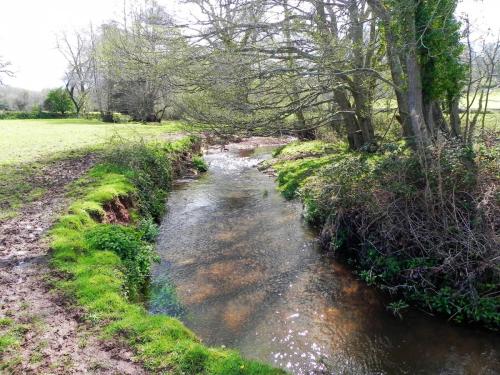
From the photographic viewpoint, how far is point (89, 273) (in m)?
7.03

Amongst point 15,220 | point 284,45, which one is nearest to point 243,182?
point 284,45

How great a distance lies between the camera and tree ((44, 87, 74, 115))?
2136 inches

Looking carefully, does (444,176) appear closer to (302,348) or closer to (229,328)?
(302,348)

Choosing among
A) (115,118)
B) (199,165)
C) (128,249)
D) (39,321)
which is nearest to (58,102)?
(115,118)

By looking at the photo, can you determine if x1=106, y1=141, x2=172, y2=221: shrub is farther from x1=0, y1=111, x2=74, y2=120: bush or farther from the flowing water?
x1=0, y1=111, x2=74, y2=120: bush

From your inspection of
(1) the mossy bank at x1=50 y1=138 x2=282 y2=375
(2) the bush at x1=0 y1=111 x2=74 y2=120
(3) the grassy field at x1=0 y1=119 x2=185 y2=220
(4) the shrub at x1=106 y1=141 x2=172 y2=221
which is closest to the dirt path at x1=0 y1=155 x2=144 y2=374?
(1) the mossy bank at x1=50 y1=138 x2=282 y2=375

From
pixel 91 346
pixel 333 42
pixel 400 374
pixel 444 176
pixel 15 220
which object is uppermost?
pixel 333 42

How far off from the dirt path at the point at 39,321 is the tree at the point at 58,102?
51614mm

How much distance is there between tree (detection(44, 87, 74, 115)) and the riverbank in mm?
54390

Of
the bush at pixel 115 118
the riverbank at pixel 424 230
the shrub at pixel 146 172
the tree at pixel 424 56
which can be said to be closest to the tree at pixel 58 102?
the bush at pixel 115 118

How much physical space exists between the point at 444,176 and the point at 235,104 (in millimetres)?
7658

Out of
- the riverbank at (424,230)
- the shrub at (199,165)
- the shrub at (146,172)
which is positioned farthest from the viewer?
the shrub at (199,165)

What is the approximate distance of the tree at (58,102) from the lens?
54250 mm

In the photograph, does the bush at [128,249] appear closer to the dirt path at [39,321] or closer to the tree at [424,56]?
the dirt path at [39,321]
